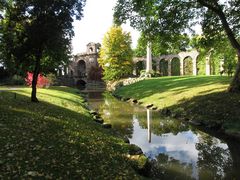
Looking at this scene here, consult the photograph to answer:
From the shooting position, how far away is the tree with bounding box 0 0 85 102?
17656 mm

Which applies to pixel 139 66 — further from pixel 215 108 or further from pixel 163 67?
pixel 215 108

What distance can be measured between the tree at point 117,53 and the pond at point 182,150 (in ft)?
147

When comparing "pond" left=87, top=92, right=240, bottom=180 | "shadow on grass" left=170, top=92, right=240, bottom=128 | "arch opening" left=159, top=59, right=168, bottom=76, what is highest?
"arch opening" left=159, top=59, right=168, bottom=76

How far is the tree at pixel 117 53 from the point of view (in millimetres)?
63781

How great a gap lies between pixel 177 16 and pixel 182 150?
448 inches

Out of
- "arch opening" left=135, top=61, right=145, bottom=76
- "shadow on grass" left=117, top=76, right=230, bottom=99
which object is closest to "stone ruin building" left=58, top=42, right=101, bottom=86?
"arch opening" left=135, top=61, right=145, bottom=76

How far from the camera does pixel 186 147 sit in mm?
13258

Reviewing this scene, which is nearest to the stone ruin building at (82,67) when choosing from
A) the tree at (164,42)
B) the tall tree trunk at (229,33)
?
the tree at (164,42)

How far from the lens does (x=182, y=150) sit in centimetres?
1273

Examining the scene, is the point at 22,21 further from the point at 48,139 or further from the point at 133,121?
the point at 48,139

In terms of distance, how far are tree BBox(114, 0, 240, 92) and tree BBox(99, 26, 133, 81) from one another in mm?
40920

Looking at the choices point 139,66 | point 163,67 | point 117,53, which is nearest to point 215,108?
point 117,53

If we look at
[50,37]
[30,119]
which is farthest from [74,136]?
[50,37]

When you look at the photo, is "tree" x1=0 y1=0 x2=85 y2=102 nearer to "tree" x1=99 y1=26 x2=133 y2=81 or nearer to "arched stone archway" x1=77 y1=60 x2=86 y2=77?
"tree" x1=99 y1=26 x2=133 y2=81
